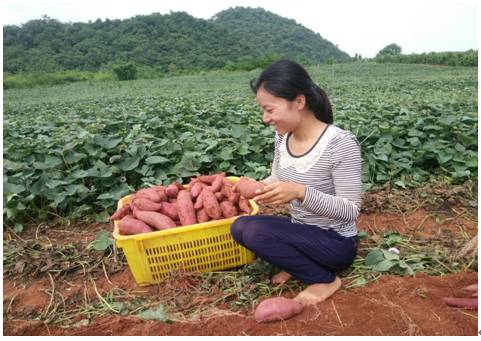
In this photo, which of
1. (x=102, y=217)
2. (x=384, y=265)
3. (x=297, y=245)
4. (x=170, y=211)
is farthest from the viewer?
(x=102, y=217)

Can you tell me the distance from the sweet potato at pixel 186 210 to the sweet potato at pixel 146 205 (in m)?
0.11

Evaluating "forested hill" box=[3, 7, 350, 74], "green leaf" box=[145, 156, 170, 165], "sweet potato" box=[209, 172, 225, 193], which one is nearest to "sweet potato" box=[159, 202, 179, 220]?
"sweet potato" box=[209, 172, 225, 193]

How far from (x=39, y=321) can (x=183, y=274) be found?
2.15ft

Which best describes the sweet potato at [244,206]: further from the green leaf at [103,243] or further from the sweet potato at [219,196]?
the green leaf at [103,243]

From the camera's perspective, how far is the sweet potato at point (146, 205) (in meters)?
2.20

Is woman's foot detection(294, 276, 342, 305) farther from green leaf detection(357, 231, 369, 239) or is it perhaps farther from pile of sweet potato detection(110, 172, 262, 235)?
green leaf detection(357, 231, 369, 239)

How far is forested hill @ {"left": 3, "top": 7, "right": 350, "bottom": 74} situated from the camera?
3547cm

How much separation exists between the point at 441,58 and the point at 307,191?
38.9 meters

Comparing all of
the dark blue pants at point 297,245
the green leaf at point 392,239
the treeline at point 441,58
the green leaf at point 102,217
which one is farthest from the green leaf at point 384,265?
the treeline at point 441,58

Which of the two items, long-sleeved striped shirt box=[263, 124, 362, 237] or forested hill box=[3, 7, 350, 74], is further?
forested hill box=[3, 7, 350, 74]

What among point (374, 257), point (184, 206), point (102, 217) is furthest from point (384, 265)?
point (102, 217)

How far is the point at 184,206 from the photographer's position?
2189 mm

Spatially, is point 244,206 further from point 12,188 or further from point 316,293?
point 12,188

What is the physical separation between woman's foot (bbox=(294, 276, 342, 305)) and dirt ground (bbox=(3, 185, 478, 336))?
28mm
